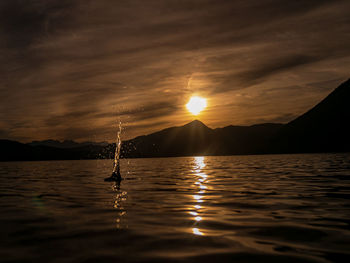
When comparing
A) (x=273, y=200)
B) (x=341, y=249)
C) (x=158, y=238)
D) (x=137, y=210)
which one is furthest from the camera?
(x=273, y=200)

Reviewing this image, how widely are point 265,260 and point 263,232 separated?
7.53ft

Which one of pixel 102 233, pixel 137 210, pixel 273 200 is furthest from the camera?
pixel 273 200

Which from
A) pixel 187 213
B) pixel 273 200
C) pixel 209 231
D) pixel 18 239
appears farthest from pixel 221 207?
pixel 18 239

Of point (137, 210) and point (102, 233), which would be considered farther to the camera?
point (137, 210)

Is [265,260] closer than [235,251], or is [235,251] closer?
[265,260]

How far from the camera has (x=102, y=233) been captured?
8.20 metres

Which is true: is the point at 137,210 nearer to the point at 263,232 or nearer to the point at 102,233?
the point at 102,233

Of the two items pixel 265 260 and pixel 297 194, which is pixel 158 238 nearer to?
pixel 265 260

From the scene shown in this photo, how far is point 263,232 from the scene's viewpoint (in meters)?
8.05

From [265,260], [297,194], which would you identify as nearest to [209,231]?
[265,260]

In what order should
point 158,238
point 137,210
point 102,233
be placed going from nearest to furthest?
point 158,238 < point 102,233 < point 137,210

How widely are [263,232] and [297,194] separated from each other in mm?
8268

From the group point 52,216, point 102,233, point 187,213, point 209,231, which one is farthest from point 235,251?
point 52,216

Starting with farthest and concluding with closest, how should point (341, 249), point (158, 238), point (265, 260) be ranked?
point (158, 238) → point (341, 249) → point (265, 260)
